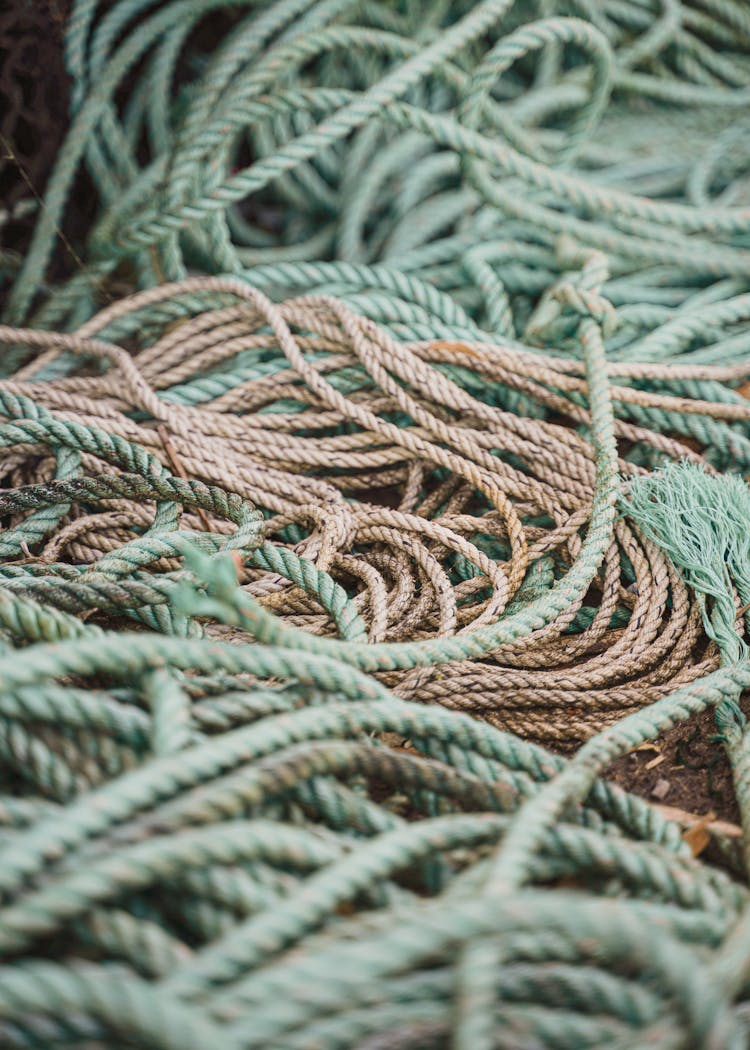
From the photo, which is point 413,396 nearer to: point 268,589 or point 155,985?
point 268,589

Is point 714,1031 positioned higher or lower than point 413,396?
lower

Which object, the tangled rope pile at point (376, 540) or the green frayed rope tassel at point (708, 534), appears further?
the green frayed rope tassel at point (708, 534)

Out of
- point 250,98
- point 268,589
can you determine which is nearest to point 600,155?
point 250,98

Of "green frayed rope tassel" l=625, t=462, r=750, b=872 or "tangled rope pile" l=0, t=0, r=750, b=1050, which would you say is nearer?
"tangled rope pile" l=0, t=0, r=750, b=1050

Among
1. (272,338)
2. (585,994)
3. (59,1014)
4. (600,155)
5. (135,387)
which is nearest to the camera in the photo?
(59,1014)

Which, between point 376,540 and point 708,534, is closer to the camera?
point 708,534

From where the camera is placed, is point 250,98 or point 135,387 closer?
point 135,387

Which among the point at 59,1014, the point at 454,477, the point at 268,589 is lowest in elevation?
the point at 59,1014

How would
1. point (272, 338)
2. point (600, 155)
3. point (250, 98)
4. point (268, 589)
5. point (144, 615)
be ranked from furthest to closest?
point (600, 155)
point (250, 98)
point (272, 338)
point (268, 589)
point (144, 615)
